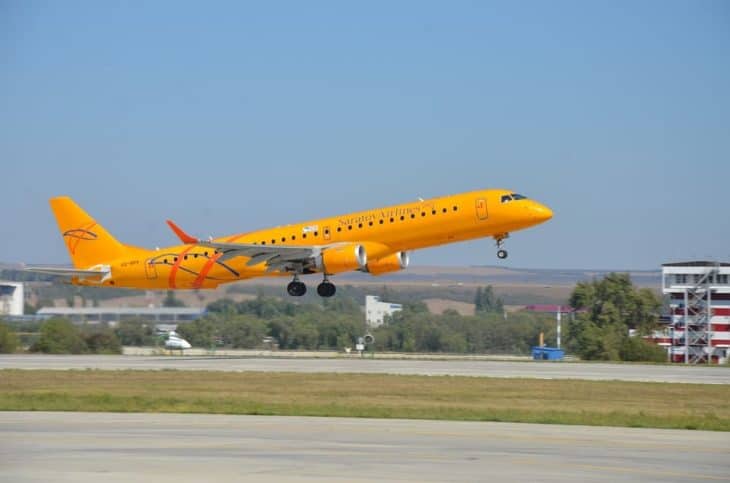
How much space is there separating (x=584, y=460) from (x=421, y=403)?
11379 millimetres

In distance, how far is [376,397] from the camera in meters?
32.1

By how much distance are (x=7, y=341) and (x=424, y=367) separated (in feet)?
90.3

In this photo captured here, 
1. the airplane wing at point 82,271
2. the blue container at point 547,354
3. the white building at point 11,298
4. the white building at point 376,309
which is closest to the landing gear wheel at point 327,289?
the airplane wing at point 82,271

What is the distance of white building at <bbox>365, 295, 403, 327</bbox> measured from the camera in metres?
83.4

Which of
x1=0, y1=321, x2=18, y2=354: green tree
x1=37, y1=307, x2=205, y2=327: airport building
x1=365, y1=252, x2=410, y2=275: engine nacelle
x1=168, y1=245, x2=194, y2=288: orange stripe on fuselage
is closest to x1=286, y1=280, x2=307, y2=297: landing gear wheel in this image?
x1=365, y1=252, x2=410, y2=275: engine nacelle

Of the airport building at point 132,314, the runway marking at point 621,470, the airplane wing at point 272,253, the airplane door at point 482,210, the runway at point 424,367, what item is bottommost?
the runway marking at point 621,470

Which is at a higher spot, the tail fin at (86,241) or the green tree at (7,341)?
the tail fin at (86,241)

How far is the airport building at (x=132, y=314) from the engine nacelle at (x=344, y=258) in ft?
102

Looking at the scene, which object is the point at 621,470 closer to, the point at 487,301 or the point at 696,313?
the point at 696,313

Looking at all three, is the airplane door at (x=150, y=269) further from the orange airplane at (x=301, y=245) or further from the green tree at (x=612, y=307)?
the green tree at (x=612, y=307)

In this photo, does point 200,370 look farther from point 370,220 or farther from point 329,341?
point 329,341

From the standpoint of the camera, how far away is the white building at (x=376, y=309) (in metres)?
83.4

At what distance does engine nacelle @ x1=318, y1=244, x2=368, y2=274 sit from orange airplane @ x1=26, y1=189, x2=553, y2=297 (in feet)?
0.14

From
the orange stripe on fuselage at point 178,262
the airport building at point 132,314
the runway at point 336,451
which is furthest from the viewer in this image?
the airport building at point 132,314
